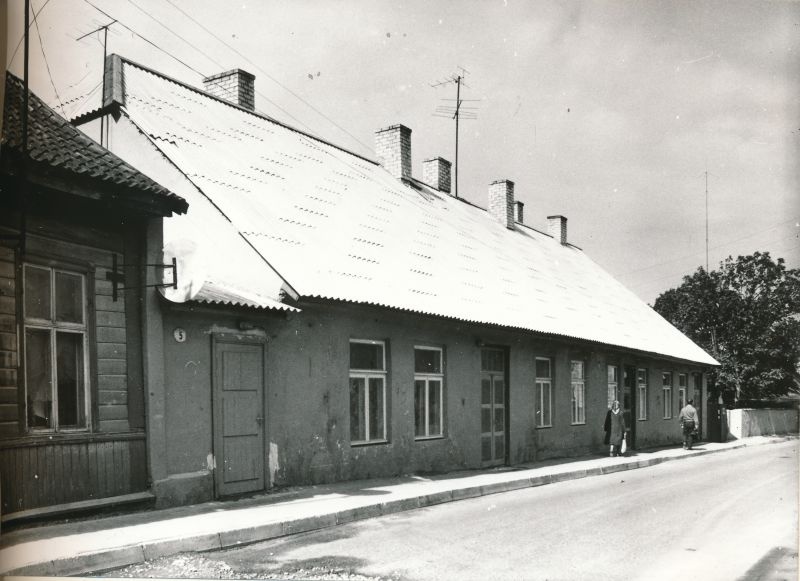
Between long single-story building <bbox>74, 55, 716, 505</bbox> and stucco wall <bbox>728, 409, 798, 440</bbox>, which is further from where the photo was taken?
stucco wall <bbox>728, 409, 798, 440</bbox>

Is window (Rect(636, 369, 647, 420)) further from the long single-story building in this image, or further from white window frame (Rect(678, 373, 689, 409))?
white window frame (Rect(678, 373, 689, 409))

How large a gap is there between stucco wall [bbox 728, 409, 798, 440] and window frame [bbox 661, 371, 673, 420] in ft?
16.2

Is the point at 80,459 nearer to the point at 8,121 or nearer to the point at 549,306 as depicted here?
the point at 8,121

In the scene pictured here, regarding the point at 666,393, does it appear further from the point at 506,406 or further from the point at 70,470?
the point at 70,470

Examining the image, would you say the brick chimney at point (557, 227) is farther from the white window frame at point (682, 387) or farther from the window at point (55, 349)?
the window at point (55, 349)

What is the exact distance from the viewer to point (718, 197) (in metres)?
10.7

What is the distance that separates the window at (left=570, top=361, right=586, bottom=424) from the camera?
20.4m

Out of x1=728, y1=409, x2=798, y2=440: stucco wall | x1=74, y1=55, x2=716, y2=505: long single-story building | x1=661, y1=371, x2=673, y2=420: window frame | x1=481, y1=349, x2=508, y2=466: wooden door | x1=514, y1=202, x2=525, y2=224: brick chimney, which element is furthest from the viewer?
x1=728, y1=409, x2=798, y2=440: stucco wall

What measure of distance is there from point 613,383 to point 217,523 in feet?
55.1

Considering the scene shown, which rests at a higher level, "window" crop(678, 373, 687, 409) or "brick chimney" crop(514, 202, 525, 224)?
"brick chimney" crop(514, 202, 525, 224)

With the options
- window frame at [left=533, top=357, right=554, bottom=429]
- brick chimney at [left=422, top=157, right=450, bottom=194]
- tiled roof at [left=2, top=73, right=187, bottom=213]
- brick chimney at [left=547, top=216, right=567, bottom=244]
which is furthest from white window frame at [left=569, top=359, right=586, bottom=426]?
tiled roof at [left=2, top=73, right=187, bottom=213]

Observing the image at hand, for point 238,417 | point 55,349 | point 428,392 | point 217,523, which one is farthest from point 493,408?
point 55,349

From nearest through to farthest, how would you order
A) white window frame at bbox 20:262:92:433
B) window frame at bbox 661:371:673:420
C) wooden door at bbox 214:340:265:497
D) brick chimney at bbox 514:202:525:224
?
white window frame at bbox 20:262:92:433 → wooden door at bbox 214:340:265:497 → window frame at bbox 661:371:673:420 → brick chimney at bbox 514:202:525:224

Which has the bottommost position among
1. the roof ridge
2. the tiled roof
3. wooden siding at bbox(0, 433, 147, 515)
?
wooden siding at bbox(0, 433, 147, 515)
